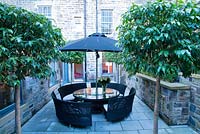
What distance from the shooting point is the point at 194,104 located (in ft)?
12.6

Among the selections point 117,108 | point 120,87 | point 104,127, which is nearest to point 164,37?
point 117,108

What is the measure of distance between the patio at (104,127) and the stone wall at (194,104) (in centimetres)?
16

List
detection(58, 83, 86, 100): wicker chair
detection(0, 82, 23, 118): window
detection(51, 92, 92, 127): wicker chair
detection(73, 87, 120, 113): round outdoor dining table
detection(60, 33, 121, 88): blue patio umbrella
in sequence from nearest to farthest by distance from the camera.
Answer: detection(0, 82, 23, 118): window → detection(51, 92, 92, 127): wicker chair → detection(60, 33, 121, 88): blue patio umbrella → detection(73, 87, 120, 113): round outdoor dining table → detection(58, 83, 86, 100): wicker chair

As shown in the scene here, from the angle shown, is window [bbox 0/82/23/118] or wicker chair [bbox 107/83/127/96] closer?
window [bbox 0/82/23/118]

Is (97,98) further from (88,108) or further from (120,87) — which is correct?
(120,87)

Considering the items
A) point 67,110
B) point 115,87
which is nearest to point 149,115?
point 115,87

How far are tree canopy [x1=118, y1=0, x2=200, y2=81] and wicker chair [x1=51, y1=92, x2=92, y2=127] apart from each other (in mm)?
1647

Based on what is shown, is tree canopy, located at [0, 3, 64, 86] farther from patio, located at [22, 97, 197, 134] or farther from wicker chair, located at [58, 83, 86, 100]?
wicker chair, located at [58, 83, 86, 100]

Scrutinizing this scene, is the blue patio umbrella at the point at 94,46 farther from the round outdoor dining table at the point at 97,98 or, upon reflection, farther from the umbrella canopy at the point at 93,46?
the round outdoor dining table at the point at 97,98

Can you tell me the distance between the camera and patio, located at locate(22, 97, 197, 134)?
3812mm

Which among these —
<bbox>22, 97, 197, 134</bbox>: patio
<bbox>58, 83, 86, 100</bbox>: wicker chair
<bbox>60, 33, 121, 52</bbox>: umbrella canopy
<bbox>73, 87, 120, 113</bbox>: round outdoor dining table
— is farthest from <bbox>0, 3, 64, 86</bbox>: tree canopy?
<bbox>58, 83, 86, 100</bbox>: wicker chair

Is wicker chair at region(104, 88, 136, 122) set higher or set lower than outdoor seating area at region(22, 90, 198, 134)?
higher

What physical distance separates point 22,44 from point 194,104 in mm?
3496

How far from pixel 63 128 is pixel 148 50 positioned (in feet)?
8.64
